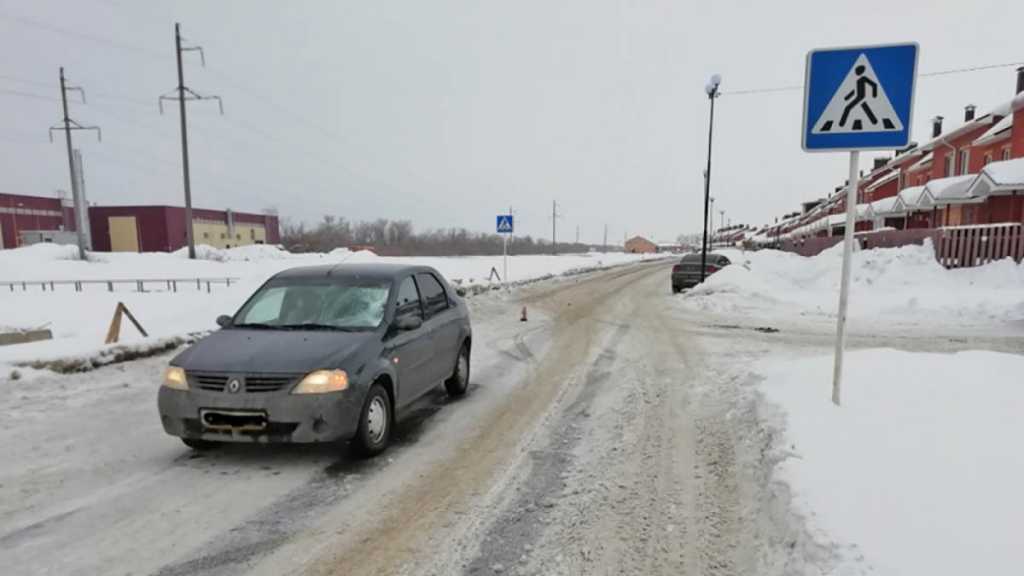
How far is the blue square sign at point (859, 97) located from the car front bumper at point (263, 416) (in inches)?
183

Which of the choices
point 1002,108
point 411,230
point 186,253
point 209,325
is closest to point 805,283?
point 1002,108

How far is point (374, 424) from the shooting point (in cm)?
478

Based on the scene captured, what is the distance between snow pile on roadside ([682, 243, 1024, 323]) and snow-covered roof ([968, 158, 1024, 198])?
229 inches

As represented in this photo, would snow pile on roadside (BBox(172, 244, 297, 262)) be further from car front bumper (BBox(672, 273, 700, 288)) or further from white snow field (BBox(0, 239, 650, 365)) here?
car front bumper (BBox(672, 273, 700, 288))

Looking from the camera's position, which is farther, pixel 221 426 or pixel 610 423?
pixel 610 423

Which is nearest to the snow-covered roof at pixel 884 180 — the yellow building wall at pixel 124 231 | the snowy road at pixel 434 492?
the snowy road at pixel 434 492

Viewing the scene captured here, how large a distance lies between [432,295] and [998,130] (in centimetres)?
3187

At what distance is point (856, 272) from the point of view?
18.2 meters

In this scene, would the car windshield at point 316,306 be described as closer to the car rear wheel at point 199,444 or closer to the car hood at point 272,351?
the car hood at point 272,351

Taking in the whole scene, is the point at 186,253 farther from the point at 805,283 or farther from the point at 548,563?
Answer: the point at 548,563

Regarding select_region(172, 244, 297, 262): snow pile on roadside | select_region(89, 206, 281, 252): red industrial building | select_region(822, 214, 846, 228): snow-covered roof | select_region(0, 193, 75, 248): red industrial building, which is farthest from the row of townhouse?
select_region(0, 193, 75, 248): red industrial building

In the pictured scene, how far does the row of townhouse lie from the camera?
22.2m

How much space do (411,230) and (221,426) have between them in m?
128

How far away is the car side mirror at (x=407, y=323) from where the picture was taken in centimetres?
521
